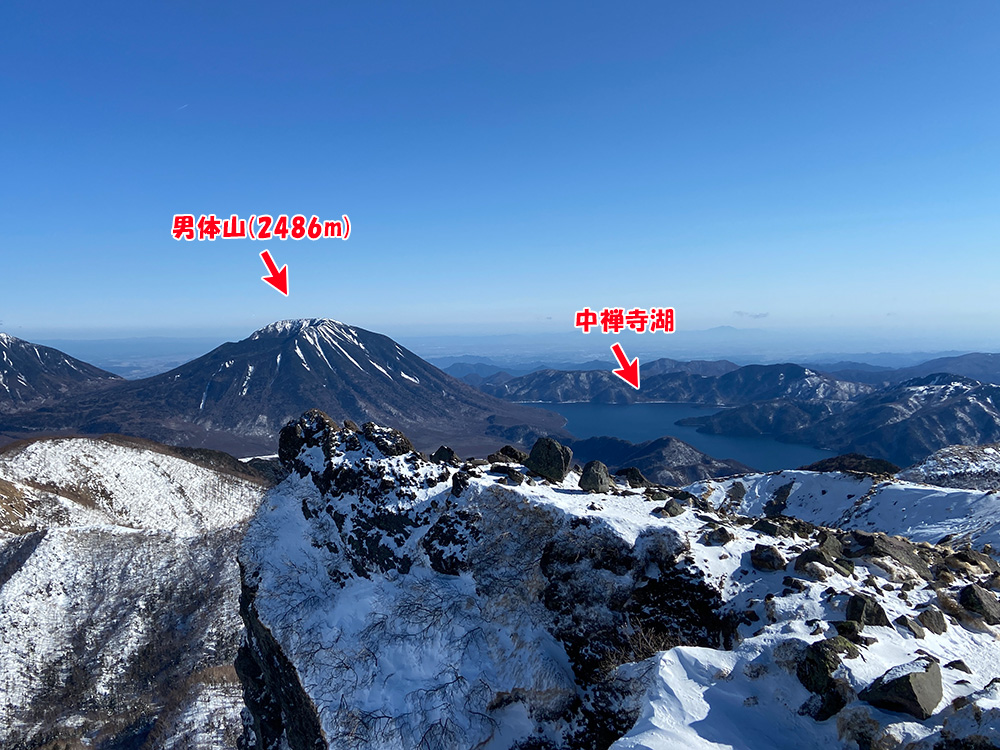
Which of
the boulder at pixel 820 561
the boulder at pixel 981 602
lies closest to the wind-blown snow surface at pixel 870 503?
the boulder at pixel 981 602

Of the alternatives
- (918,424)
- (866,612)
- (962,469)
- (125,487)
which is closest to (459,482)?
(866,612)

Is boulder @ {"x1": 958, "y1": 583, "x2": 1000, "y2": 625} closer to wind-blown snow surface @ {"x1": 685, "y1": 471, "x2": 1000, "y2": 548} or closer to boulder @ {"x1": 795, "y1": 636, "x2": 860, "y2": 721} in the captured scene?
boulder @ {"x1": 795, "y1": 636, "x2": 860, "y2": 721}

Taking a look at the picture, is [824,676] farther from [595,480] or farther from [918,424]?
[918,424]

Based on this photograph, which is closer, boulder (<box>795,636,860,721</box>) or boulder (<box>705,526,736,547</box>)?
boulder (<box>795,636,860,721</box>)

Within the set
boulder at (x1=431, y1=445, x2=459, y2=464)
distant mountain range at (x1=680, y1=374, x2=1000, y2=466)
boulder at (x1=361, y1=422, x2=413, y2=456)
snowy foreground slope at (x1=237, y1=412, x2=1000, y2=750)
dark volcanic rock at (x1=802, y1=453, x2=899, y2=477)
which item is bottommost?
distant mountain range at (x1=680, y1=374, x2=1000, y2=466)

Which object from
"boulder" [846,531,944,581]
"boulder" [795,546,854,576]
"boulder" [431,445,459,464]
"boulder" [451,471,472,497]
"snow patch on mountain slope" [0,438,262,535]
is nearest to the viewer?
"boulder" [795,546,854,576]

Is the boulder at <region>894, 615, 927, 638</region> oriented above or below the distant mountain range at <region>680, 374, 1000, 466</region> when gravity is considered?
→ above

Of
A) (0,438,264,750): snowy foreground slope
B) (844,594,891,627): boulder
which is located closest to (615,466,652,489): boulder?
(844,594,891,627): boulder
